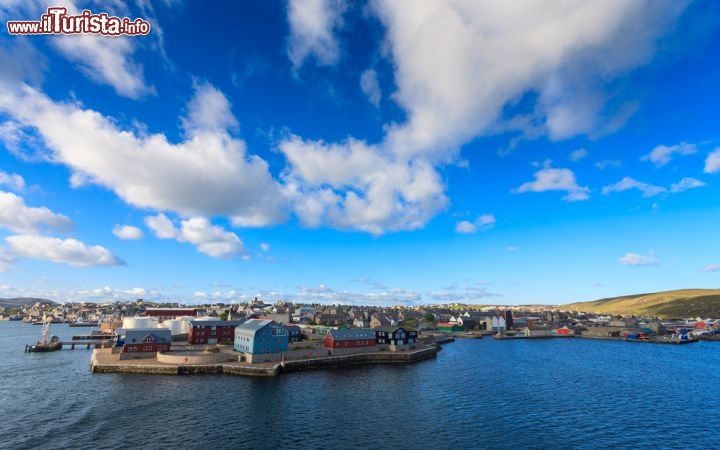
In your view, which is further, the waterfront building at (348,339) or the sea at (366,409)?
the waterfront building at (348,339)

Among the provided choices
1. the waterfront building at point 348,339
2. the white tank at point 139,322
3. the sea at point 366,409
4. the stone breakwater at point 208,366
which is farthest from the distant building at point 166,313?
the waterfront building at point 348,339

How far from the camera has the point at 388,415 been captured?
41281 mm

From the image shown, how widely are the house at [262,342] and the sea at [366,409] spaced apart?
23.3 feet

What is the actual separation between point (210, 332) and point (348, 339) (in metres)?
33.6

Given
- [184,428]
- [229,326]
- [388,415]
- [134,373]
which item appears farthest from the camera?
[229,326]

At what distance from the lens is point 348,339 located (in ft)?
262

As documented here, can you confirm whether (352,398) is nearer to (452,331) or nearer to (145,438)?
(145,438)

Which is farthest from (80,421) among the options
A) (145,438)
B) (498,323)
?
(498,323)

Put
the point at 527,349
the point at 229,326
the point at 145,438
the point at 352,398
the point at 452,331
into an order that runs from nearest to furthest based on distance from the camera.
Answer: the point at 145,438 → the point at 352,398 → the point at 229,326 → the point at 527,349 → the point at 452,331

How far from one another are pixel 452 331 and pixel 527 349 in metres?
53.0

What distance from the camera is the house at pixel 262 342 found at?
67188 mm

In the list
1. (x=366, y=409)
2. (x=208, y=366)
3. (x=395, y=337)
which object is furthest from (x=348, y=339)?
(x=366, y=409)

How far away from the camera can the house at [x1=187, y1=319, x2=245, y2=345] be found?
86.2 metres

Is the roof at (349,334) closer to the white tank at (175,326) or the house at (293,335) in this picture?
the house at (293,335)
